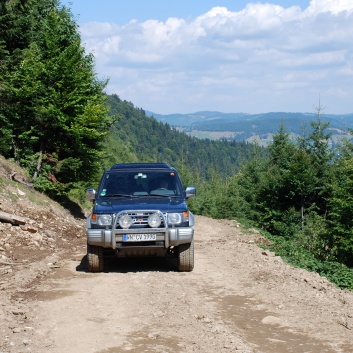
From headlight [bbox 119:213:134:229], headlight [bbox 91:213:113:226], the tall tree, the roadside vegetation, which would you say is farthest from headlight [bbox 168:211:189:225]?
the tall tree

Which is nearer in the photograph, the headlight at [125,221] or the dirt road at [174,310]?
the dirt road at [174,310]

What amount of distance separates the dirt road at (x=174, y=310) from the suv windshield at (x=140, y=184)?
1596mm

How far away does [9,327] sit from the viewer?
6.40 m

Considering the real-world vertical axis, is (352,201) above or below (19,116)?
below

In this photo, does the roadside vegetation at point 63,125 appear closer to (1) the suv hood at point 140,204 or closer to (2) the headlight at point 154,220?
(1) the suv hood at point 140,204

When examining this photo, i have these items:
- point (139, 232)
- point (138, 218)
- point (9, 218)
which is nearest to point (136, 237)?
point (139, 232)

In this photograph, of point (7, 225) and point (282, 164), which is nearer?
point (7, 225)

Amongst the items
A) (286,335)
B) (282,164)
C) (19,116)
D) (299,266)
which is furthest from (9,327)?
(282,164)

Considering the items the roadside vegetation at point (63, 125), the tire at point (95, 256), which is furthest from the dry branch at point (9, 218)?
the roadside vegetation at point (63, 125)

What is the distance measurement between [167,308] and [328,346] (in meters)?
2.42

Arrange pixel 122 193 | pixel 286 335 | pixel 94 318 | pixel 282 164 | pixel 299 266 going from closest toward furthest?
pixel 286 335, pixel 94 318, pixel 122 193, pixel 299 266, pixel 282 164

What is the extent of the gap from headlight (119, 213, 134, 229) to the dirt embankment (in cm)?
96

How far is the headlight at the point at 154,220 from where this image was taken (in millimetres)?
9852

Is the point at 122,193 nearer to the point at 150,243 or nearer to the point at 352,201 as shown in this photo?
the point at 150,243
